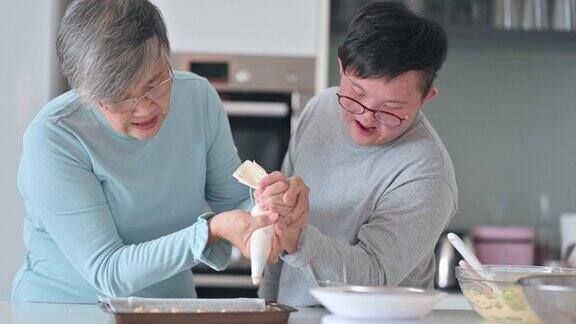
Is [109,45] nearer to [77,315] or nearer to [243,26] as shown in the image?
[77,315]

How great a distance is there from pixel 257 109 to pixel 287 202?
6.12 ft

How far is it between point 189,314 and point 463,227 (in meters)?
2.66

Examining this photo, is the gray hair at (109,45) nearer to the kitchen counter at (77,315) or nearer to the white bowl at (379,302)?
the kitchen counter at (77,315)

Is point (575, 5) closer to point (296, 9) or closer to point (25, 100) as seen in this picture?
point (296, 9)

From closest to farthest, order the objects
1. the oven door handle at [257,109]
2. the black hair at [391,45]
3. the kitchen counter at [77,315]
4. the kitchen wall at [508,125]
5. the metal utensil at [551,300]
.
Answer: the metal utensil at [551,300] → the kitchen counter at [77,315] → the black hair at [391,45] → the oven door handle at [257,109] → the kitchen wall at [508,125]

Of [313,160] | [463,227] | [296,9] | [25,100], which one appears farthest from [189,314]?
[463,227]

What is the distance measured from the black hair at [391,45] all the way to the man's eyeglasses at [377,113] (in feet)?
0.20

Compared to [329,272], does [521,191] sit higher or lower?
lower

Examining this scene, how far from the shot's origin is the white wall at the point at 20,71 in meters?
3.28

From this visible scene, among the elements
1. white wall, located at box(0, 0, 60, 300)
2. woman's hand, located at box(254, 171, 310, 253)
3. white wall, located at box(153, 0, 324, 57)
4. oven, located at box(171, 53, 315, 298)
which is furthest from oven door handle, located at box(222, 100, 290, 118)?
woman's hand, located at box(254, 171, 310, 253)

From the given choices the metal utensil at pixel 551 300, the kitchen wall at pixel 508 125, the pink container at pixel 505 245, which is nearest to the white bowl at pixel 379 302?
the metal utensil at pixel 551 300

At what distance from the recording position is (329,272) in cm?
183

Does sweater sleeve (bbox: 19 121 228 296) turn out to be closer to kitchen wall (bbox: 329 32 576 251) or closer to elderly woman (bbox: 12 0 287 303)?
elderly woman (bbox: 12 0 287 303)

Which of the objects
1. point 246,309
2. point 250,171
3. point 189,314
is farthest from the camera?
point 250,171
